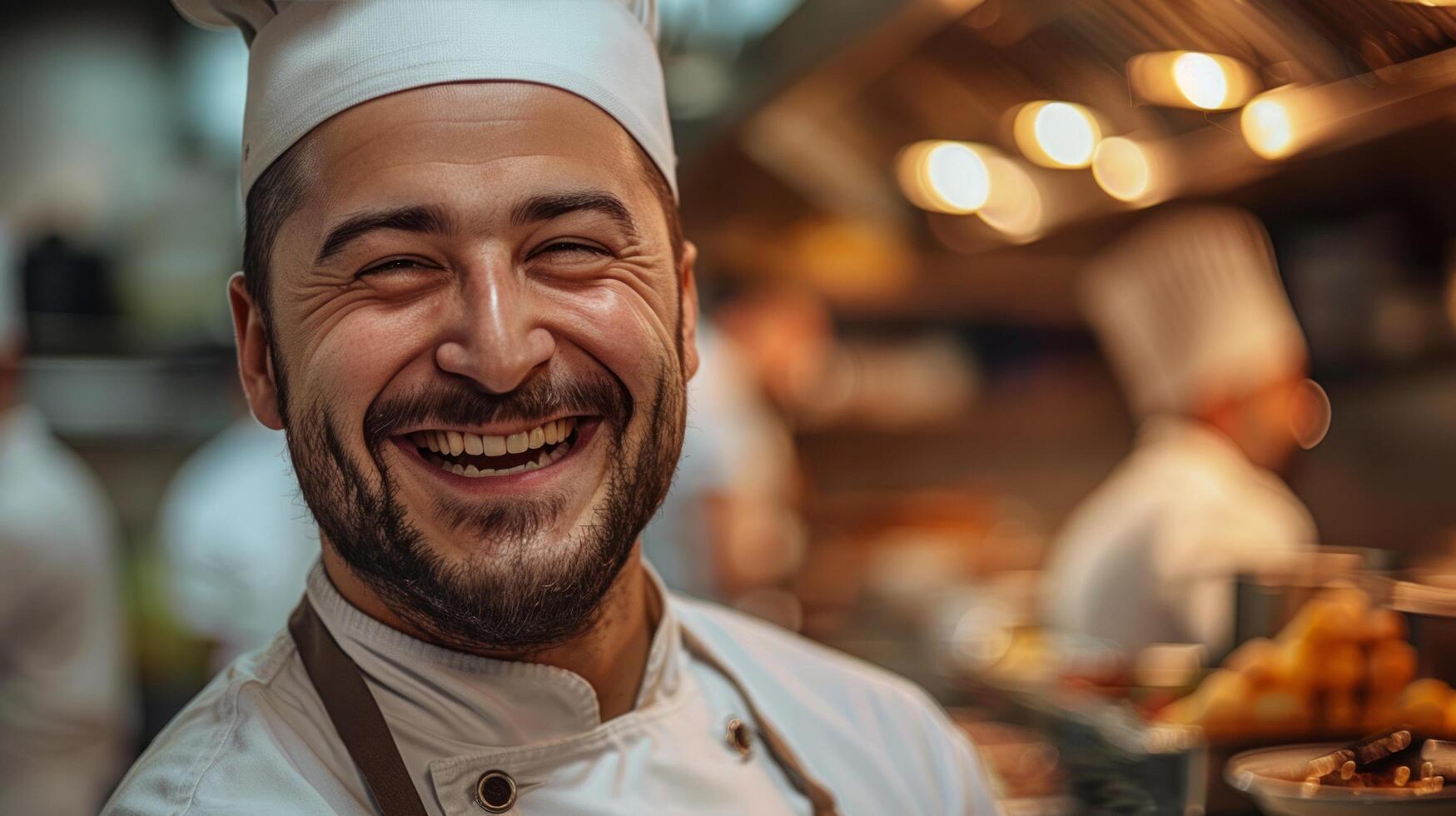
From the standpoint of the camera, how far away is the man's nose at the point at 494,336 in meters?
1.01

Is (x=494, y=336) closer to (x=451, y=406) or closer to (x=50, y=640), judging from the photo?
(x=451, y=406)

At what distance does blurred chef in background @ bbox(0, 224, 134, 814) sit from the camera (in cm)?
263

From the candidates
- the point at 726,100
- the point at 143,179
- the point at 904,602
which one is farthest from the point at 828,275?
the point at 143,179

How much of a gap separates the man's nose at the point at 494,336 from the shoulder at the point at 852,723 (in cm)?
46

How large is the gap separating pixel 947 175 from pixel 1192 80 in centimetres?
143

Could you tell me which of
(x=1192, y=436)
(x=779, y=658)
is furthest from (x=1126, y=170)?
(x=779, y=658)

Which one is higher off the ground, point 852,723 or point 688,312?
point 688,312

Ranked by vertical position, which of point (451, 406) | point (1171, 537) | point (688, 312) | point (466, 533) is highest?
point (688, 312)

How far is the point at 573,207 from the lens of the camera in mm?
1076

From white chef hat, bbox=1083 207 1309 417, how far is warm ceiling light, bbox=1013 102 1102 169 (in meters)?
0.39

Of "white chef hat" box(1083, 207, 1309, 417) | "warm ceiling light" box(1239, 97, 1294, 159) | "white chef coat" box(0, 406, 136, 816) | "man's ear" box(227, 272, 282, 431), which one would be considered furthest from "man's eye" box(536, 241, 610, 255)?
"white chef hat" box(1083, 207, 1309, 417)

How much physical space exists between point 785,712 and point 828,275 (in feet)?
12.1

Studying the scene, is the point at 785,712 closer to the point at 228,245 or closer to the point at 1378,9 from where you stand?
the point at 1378,9

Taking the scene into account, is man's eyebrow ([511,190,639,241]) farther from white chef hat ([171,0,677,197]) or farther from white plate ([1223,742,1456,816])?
white plate ([1223,742,1456,816])
